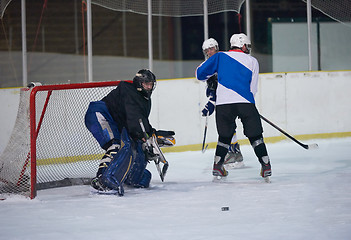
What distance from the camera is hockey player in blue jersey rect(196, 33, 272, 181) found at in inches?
180

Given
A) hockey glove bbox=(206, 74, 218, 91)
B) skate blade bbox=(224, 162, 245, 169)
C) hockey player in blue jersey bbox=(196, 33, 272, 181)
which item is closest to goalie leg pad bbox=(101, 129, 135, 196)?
hockey player in blue jersey bbox=(196, 33, 272, 181)

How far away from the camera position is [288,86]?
6996mm

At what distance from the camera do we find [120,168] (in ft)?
13.8

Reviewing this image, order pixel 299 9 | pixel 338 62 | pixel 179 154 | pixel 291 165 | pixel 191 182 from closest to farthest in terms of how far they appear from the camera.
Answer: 1. pixel 191 182
2. pixel 291 165
3. pixel 179 154
4. pixel 338 62
5. pixel 299 9

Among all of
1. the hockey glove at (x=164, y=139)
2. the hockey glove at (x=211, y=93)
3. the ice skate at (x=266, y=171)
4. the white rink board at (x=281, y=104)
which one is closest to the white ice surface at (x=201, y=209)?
the ice skate at (x=266, y=171)

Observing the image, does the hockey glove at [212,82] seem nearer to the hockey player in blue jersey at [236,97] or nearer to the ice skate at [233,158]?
the hockey player in blue jersey at [236,97]

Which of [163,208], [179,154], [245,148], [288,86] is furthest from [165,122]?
[163,208]

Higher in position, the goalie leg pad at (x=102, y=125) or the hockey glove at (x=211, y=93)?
the hockey glove at (x=211, y=93)

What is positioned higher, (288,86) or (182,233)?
(288,86)

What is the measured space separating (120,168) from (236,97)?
932mm

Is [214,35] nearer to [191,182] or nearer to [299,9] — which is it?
[299,9]

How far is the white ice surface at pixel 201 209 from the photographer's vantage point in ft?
10.5

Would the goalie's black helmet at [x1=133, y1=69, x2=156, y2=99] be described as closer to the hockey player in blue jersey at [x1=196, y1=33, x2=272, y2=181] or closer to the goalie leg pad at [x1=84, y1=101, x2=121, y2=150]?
the goalie leg pad at [x1=84, y1=101, x2=121, y2=150]

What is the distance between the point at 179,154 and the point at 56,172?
1.77m
